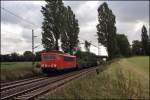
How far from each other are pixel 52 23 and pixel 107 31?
24.3m

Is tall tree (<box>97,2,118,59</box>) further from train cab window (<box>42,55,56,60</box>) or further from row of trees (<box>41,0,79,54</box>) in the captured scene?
train cab window (<box>42,55,56,60</box>)

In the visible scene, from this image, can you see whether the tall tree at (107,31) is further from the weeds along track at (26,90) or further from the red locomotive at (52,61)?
the weeds along track at (26,90)

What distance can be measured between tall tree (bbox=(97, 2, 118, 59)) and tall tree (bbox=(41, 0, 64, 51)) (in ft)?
67.9

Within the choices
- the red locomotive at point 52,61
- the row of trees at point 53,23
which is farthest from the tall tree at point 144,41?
the red locomotive at point 52,61

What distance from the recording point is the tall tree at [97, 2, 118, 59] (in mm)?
88875

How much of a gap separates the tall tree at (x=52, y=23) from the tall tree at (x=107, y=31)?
20.7 m

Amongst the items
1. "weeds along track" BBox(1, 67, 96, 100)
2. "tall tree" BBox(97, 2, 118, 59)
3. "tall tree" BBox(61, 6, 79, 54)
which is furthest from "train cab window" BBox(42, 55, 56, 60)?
"tall tree" BBox(97, 2, 118, 59)

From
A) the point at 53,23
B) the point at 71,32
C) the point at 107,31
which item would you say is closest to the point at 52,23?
the point at 53,23

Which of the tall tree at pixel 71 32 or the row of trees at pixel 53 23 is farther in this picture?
the tall tree at pixel 71 32

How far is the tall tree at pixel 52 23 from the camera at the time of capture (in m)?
67.7

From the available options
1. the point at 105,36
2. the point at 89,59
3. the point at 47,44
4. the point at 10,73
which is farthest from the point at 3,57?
the point at 10,73

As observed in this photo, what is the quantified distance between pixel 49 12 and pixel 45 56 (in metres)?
23.5

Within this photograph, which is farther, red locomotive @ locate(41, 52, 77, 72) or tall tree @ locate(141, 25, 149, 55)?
tall tree @ locate(141, 25, 149, 55)

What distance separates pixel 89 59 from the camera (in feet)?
280
